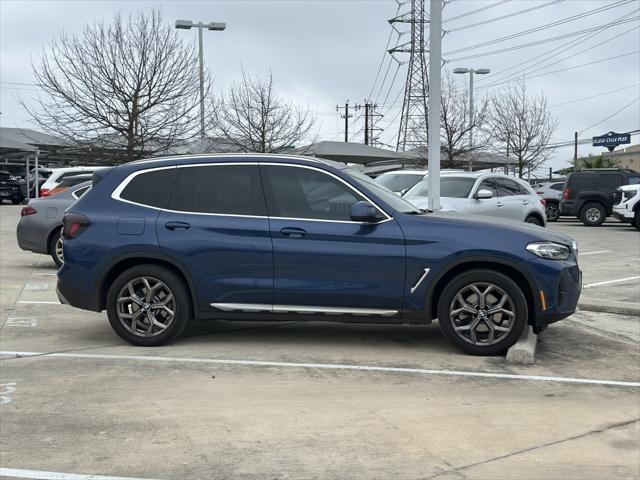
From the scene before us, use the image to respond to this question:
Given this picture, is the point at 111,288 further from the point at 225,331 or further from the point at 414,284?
the point at 414,284

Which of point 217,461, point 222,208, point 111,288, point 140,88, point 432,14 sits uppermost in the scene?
point 140,88

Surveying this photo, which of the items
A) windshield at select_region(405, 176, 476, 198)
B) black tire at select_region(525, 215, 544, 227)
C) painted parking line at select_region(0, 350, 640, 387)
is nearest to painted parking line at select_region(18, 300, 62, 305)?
painted parking line at select_region(0, 350, 640, 387)

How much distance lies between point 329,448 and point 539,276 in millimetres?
2727

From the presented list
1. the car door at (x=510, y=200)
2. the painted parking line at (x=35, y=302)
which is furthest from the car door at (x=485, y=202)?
the painted parking line at (x=35, y=302)

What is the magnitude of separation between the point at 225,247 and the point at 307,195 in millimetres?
879

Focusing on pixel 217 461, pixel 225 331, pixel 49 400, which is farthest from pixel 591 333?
pixel 49 400

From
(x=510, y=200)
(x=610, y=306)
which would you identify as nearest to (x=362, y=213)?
(x=610, y=306)

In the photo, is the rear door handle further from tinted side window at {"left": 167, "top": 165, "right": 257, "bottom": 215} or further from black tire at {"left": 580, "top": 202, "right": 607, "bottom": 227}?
black tire at {"left": 580, "top": 202, "right": 607, "bottom": 227}

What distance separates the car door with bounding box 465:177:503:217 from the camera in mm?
12852

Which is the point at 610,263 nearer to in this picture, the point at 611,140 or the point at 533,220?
the point at 533,220

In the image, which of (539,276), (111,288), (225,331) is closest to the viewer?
(539,276)

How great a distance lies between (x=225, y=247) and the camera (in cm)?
611

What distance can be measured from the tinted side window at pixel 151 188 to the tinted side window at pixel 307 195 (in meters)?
0.96

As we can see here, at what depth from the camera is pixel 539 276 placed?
5.85 meters
